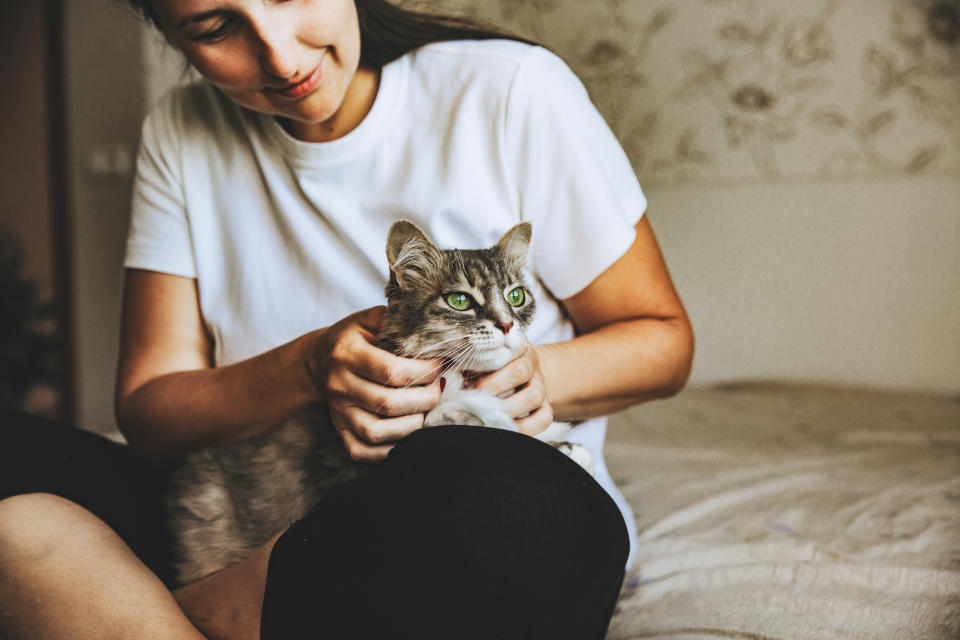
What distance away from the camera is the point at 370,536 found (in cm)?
68

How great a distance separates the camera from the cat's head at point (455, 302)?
96 cm

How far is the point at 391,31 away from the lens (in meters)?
1.26

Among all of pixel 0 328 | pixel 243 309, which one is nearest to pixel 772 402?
pixel 243 309

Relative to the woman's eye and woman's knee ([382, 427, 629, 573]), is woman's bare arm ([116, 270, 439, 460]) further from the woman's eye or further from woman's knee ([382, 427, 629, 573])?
the woman's eye

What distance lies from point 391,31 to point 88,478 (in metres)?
0.87

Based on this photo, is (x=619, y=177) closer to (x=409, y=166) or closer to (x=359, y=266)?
(x=409, y=166)

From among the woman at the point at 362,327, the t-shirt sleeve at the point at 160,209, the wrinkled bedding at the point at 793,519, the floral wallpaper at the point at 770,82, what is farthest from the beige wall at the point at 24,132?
the wrinkled bedding at the point at 793,519

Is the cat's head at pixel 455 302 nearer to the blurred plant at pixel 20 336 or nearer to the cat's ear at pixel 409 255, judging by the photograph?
the cat's ear at pixel 409 255

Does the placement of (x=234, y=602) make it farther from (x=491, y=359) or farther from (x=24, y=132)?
(x=24, y=132)

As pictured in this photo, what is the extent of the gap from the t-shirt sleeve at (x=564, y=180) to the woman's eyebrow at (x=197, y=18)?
456 mm

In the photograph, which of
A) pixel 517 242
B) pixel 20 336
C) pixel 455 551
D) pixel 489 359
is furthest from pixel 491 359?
pixel 20 336

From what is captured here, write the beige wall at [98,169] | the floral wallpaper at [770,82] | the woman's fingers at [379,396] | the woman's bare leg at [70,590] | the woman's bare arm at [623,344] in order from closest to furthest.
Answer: the woman's bare leg at [70,590] → the woman's fingers at [379,396] → the woman's bare arm at [623,344] → the floral wallpaper at [770,82] → the beige wall at [98,169]

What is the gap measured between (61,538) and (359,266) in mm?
598

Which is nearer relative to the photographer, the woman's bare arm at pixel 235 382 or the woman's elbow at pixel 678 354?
the woman's bare arm at pixel 235 382
